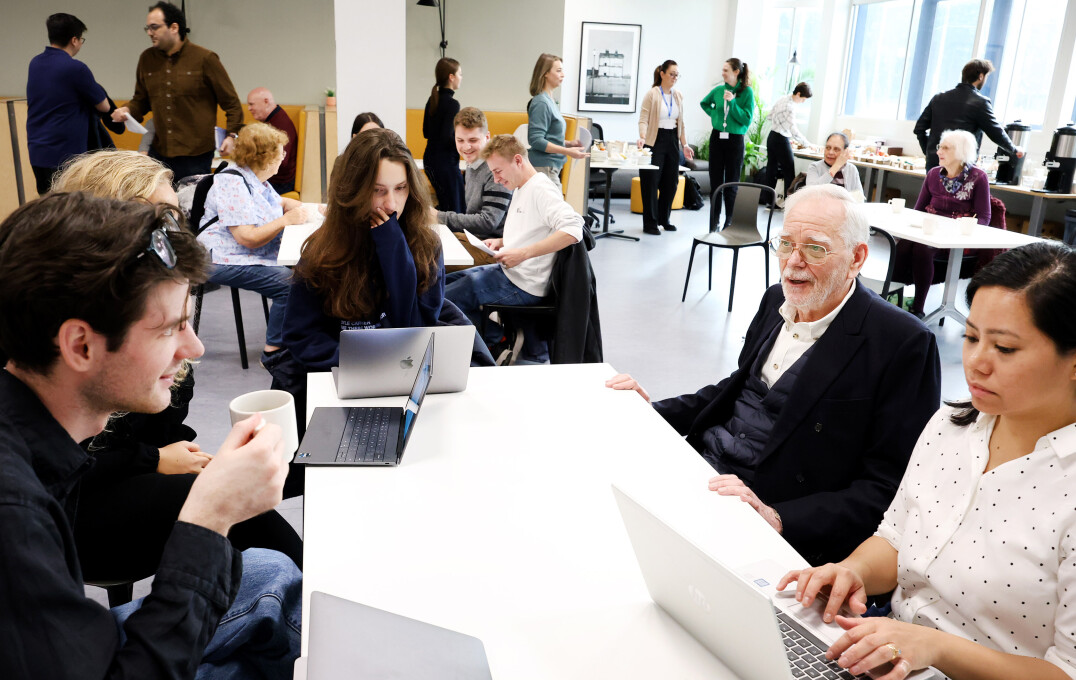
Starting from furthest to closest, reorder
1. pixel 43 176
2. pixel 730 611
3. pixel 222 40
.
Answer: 1. pixel 222 40
2. pixel 43 176
3. pixel 730 611

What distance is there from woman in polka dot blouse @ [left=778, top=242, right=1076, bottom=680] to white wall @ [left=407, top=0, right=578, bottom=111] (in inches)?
312

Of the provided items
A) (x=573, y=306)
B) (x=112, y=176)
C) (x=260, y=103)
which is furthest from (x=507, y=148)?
(x=260, y=103)

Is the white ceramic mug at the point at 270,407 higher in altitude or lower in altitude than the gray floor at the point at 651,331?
higher

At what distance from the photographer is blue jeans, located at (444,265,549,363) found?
11.7ft

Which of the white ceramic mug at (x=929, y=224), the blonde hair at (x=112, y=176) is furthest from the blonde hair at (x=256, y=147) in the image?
the white ceramic mug at (x=929, y=224)

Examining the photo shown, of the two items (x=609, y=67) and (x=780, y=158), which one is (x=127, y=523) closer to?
(x=780, y=158)

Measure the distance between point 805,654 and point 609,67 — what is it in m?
10.4

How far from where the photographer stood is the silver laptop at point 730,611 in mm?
911

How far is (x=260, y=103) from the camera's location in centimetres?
609

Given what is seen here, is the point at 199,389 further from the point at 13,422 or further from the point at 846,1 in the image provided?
the point at 846,1

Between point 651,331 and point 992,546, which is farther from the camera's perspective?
point 651,331

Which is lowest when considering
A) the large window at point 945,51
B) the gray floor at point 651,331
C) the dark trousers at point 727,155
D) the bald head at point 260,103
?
the gray floor at point 651,331

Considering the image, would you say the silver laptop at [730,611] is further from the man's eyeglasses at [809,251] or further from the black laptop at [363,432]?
the man's eyeglasses at [809,251]

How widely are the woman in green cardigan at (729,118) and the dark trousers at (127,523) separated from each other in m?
6.63
